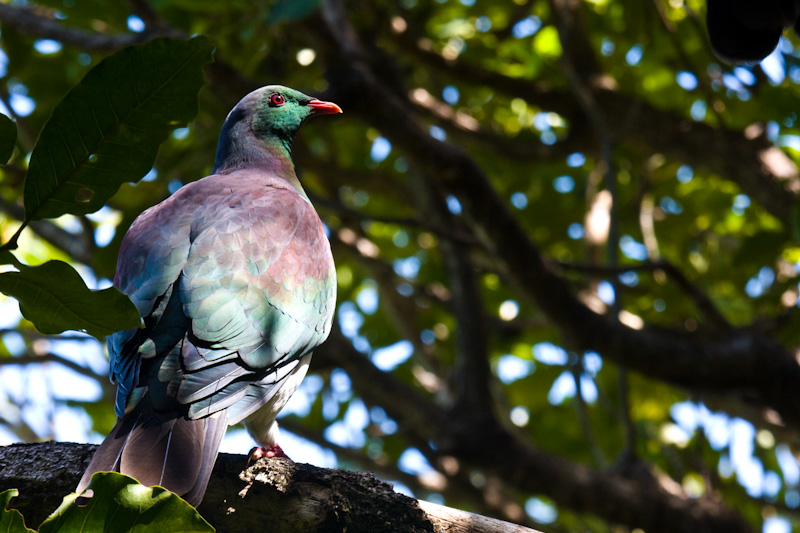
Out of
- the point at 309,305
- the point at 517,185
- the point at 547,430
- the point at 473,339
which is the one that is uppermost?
the point at 309,305

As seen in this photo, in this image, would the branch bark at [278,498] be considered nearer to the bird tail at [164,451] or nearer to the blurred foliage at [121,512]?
the bird tail at [164,451]

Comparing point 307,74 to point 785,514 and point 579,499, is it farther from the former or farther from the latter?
point 785,514

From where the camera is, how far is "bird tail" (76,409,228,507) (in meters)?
1.97

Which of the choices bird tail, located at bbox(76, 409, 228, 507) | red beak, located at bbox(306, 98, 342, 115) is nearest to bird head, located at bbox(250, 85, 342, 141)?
red beak, located at bbox(306, 98, 342, 115)

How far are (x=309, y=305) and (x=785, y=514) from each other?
16.1 ft

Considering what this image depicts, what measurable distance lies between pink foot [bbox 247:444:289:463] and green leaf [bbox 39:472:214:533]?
62cm

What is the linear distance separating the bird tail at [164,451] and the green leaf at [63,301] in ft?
1.37

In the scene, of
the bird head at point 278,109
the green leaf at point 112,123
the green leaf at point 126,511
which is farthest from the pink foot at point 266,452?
the bird head at point 278,109

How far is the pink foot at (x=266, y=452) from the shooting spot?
231 cm

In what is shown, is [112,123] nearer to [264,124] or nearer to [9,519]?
[9,519]

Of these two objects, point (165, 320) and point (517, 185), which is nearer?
point (165, 320)

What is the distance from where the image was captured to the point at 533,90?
598 centimetres

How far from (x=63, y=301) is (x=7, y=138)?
1.18 feet

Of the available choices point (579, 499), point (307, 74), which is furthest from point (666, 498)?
point (307, 74)
